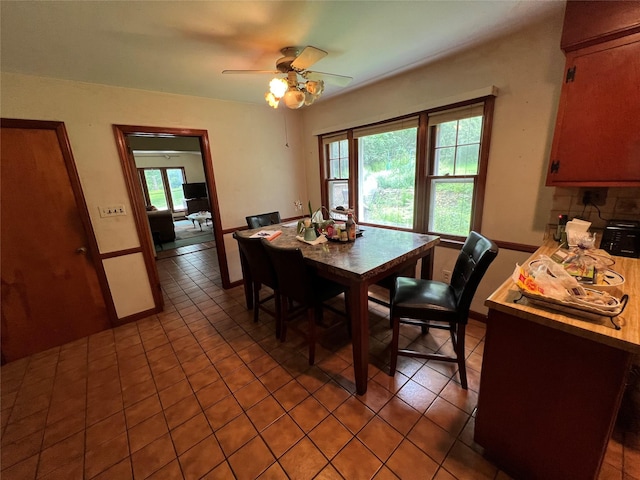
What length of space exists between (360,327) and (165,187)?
967 centimetres

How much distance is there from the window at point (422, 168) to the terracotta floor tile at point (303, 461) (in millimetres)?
2133

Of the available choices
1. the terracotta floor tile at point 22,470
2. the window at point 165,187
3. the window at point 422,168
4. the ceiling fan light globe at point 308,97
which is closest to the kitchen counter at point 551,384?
the window at point 422,168

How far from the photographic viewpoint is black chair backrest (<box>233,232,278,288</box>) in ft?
6.51

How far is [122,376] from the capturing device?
1.97 metres

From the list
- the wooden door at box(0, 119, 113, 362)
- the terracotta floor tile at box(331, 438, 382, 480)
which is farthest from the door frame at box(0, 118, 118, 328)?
the terracotta floor tile at box(331, 438, 382, 480)

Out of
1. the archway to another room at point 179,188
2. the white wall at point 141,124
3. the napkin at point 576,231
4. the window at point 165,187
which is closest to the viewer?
the napkin at point 576,231

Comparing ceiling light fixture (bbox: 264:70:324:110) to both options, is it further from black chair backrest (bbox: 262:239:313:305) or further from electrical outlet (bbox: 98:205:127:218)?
electrical outlet (bbox: 98:205:127:218)

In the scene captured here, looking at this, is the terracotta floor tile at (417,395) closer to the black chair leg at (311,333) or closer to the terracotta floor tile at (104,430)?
the black chair leg at (311,333)

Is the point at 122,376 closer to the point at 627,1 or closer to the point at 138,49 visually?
the point at 138,49

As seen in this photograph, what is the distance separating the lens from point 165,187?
893cm

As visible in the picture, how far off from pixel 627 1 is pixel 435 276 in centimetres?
217

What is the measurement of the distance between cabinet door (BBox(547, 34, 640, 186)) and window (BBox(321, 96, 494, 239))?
0.60 meters

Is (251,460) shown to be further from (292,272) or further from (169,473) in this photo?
(292,272)

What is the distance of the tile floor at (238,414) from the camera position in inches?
51.0
